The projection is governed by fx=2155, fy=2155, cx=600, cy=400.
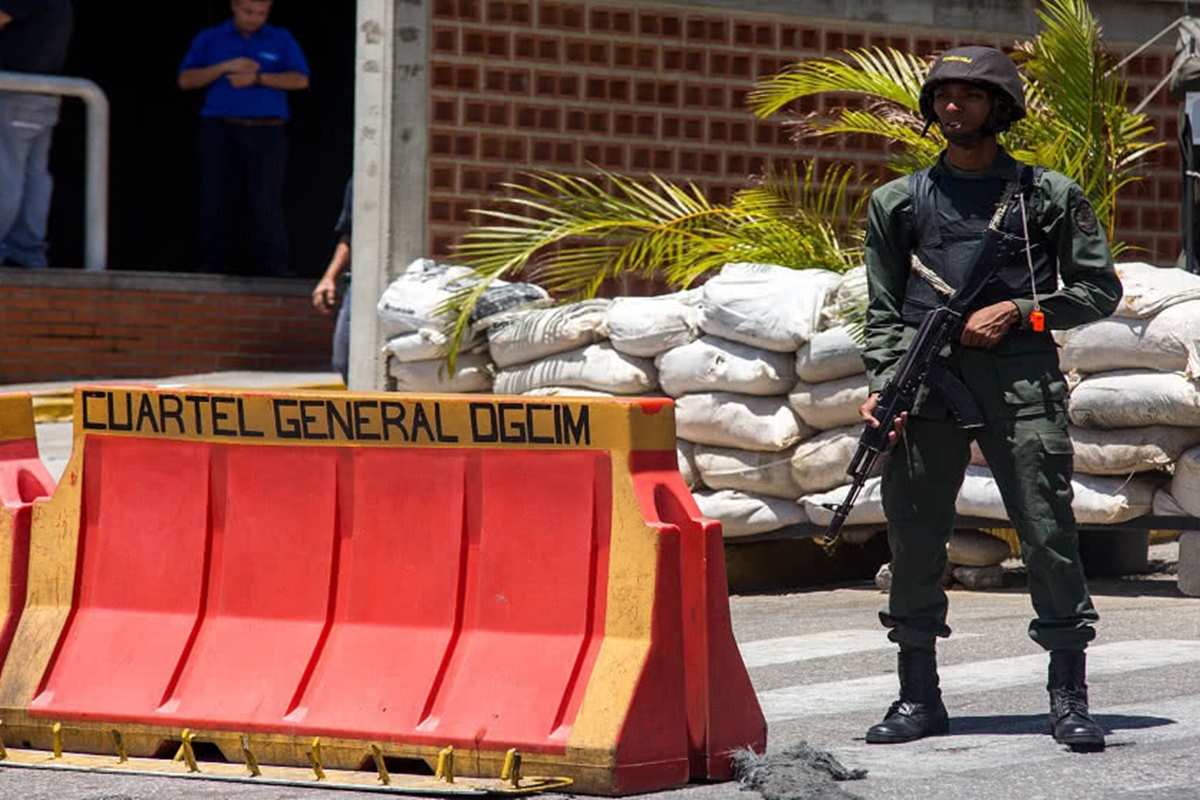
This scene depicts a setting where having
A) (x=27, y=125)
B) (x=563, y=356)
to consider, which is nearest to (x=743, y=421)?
(x=563, y=356)

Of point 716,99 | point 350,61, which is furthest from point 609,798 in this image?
point 350,61

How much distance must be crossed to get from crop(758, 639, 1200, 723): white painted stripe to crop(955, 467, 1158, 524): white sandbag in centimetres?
128

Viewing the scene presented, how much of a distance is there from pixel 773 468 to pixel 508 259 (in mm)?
2013

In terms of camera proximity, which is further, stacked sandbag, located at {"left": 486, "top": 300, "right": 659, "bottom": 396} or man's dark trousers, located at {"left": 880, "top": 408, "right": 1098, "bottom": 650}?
stacked sandbag, located at {"left": 486, "top": 300, "right": 659, "bottom": 396}

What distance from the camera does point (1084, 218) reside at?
610 centimetres

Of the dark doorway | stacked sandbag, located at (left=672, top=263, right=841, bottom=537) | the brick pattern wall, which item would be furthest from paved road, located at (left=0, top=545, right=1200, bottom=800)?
the dark doorway

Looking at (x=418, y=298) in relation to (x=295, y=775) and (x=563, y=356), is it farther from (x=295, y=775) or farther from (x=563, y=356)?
(x=295, y=775)

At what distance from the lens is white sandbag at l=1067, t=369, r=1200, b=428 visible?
9.23 m

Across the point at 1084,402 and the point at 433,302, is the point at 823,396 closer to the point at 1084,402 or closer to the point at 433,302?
the point at 1084,402

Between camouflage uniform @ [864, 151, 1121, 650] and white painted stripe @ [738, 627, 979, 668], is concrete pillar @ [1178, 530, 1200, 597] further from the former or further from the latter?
camouflage uniform @ [864, 151, 1121, 650]

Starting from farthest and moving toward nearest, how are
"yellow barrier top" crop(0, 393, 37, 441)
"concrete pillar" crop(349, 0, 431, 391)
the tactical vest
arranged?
"concrete pillar" crop(349, 0, 431, 391)
"yellow barrier top" crop(0, 393, 37, 441)
the tactical vest

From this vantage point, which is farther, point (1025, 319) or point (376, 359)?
point (376, 359)

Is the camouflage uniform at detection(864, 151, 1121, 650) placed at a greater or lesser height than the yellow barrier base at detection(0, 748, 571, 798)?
greater

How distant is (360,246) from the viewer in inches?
505
